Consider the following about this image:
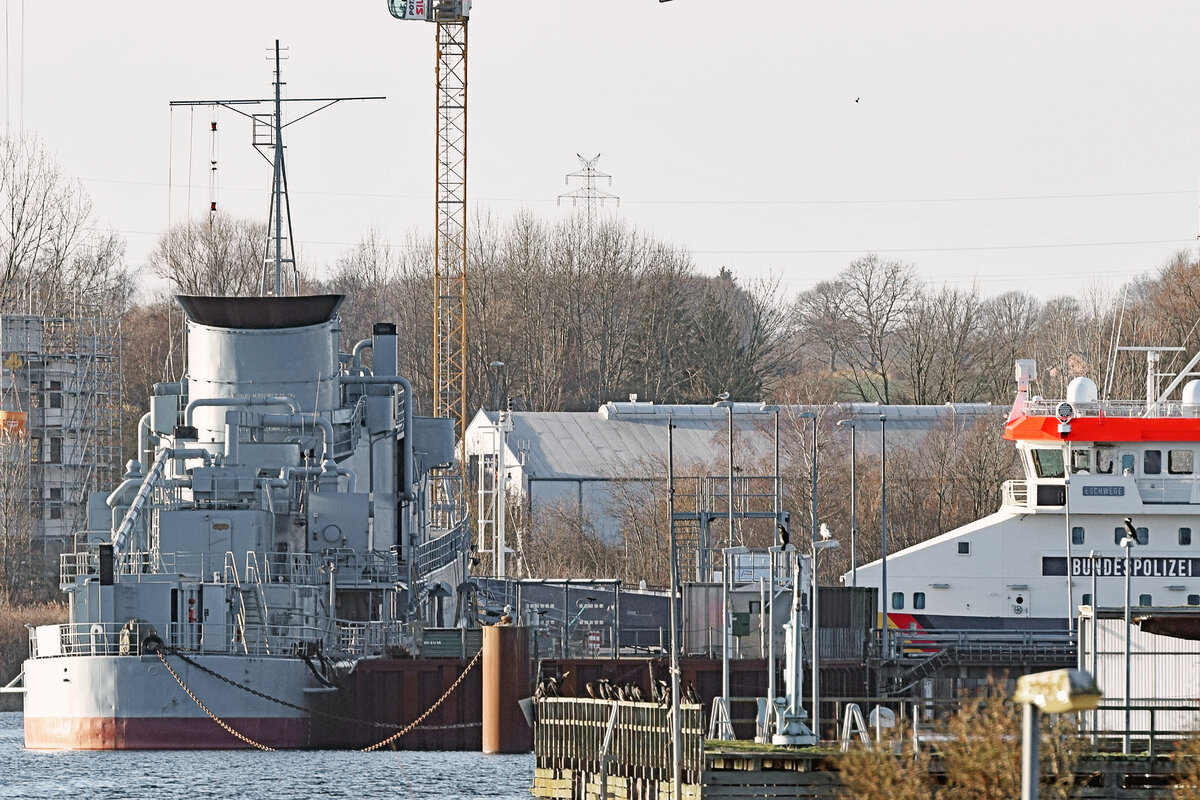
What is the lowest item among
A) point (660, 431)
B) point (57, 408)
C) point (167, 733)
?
point (167, 733)

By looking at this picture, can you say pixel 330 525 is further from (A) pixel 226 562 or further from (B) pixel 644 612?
(B) pixel 644 612

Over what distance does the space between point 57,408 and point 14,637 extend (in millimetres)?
20308

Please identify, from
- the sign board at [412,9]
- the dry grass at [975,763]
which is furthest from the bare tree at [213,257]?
the dry grass at [975,763]

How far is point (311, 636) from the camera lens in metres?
56.6

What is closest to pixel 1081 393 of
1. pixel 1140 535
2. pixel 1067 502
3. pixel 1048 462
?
pixel 1048 462

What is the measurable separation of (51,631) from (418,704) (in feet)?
28.5

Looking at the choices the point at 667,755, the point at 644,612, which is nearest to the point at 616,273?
the point at 644,612

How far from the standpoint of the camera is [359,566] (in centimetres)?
5919

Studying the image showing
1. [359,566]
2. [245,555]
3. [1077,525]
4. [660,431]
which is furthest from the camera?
[660,431]

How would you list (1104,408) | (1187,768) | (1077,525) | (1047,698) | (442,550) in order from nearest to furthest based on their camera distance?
1. (1047,698)
2. (1187,768)
3. (1077,525)
4. (1104,408)
5. (442,550)

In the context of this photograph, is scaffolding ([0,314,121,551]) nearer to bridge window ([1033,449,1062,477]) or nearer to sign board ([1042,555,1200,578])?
bridge window ([1033,449,1062,477])

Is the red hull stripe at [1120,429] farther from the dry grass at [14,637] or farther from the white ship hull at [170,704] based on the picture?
the dry grass at [14,637]

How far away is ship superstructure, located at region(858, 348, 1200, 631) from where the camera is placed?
62.6 m

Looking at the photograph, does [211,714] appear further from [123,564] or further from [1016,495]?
[1016,495]
